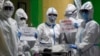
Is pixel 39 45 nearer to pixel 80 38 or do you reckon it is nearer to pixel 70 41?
pixel 70 41

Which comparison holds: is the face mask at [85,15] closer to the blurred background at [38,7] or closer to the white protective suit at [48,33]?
the white protective suit at [48,33]

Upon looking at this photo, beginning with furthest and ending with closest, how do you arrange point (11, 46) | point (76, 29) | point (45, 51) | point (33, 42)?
point (33, 42)
point (76, 29)
point (45, 51)
point (11, 46)

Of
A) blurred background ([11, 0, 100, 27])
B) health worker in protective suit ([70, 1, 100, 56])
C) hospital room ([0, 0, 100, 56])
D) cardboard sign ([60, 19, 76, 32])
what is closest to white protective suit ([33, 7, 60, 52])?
hospital room ([0, 0, 100, 56])

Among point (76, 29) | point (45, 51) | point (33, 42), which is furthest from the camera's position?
point (33, 42)

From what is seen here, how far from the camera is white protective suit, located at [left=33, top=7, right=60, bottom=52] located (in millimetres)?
5238

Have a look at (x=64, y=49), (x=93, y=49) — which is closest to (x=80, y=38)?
(x=93, y=49)

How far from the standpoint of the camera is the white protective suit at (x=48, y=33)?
524cm

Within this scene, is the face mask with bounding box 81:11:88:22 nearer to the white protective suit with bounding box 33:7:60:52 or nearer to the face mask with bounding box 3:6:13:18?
the white protective suit with bounding box 33:7:60:52

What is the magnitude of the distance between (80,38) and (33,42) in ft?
3.42

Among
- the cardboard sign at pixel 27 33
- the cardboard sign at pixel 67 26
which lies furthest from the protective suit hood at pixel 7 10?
the cardboard sign at pixel 67 26

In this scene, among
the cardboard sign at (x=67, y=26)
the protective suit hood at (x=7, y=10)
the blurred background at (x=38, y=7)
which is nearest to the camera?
the protective suit hood at (x=7, y=10)

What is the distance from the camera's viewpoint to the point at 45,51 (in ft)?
13.5

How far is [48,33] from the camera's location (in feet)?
18.0

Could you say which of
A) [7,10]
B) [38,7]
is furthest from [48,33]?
[38,7]
